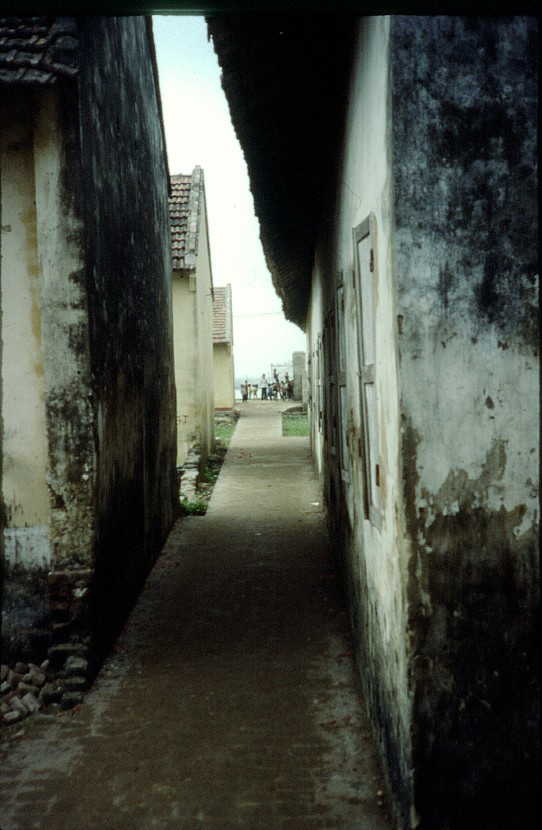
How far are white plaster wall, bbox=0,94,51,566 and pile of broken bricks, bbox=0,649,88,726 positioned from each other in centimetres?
77

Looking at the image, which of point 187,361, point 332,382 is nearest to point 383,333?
point 332,382

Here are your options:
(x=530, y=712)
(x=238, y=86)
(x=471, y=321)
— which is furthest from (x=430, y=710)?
(x=238, y=86)

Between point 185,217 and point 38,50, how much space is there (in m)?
10.2

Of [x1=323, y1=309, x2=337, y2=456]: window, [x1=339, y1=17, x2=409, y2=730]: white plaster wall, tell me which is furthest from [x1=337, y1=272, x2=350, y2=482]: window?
[x1=339, y1=17, x2=409, y2=730]: white plaster wall

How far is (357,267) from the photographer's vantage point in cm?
365

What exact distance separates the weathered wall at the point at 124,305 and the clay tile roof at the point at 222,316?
17124 mm

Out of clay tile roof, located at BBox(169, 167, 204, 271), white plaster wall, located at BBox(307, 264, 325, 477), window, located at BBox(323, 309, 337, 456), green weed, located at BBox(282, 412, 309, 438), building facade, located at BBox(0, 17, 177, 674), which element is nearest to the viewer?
building facade, located at BBox(0, 17, 177, 674)

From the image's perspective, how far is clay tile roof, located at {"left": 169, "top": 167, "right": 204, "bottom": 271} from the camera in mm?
13445

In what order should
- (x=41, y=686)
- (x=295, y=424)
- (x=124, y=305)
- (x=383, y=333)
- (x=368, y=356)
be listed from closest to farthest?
(x=383, y=333)
(x=368, y=356)
(x=41, y=686)
(x=124, y=305)
(x=295, y=424)

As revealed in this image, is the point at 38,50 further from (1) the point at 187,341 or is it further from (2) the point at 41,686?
(1) the point at 187,341

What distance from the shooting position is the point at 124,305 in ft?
20.2

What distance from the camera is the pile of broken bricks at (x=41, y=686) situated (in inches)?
172

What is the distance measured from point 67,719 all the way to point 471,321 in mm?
3681

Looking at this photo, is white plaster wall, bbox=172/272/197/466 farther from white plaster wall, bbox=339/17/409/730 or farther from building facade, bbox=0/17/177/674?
white plaster wall, bbox=339/17/409/730
